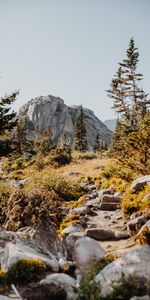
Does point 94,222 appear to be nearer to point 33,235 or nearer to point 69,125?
point 33,235

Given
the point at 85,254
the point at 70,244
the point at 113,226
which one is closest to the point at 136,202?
the point at 113,226

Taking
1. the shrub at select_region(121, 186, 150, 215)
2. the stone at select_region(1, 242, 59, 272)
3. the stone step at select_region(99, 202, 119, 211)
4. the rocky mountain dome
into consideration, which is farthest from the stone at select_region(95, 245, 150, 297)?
the rocky mountain dome

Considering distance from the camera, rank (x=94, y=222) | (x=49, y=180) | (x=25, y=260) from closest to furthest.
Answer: (x=25, y=260) < (x=94, y=222) < (x=49, y=180)

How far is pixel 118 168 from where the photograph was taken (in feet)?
49.4

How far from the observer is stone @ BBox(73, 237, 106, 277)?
599 centimetres

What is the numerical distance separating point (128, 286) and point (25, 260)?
224 cm

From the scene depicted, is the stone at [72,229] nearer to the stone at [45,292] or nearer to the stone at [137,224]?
the stone at [137,224]

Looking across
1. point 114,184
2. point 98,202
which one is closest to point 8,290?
point 98,202

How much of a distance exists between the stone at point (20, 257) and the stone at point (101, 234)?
56.3 inches

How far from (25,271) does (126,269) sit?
2.02 m

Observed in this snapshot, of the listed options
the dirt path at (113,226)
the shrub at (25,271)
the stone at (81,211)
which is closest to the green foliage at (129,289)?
the dirt path at (113,226)

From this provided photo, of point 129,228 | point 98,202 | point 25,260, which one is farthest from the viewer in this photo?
point 98,202

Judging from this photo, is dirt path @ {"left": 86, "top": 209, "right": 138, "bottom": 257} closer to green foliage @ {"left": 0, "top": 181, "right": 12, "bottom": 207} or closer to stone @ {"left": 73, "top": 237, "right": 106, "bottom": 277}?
stone @ {"left": 73, "top": 237, "right": 106, "bottom": 277}

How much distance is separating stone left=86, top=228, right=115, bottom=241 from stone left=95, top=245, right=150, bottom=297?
2162 mm
